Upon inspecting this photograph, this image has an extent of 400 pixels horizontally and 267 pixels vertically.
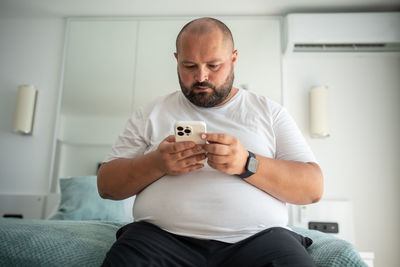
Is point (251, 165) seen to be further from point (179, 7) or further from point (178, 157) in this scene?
point (179, 7)

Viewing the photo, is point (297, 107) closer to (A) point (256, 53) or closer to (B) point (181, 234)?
(A) point (256, 53)

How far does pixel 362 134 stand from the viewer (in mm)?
3055

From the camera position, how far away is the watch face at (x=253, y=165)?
3.37 ft

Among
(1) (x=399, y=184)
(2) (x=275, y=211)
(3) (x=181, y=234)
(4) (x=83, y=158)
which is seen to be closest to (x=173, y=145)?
(3) (x=181, y=234)

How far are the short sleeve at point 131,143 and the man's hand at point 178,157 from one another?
222mm

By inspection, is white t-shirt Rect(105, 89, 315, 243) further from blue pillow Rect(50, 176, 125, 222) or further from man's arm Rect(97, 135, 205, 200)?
blue pillow Rect(50, 176, 125, 222)

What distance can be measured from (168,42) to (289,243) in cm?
267

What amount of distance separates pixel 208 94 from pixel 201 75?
0.08m

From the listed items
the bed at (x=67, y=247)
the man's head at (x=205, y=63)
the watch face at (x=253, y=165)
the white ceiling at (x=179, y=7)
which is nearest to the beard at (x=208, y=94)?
the man's head at (x=205, y=63)

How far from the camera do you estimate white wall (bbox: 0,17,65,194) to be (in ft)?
10.4

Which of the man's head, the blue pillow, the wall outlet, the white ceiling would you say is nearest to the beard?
the man's head

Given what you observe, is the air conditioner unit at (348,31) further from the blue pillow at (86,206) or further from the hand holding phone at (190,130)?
the hand holding phone at (190,130)

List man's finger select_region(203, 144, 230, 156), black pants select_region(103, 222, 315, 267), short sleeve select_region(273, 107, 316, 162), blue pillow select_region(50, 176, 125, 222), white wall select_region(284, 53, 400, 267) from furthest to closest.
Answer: white wall select_region(284, 53, 400, 267)
blue pillow select_region(50, 176, 125, 222)
short sleeve select_region(273, 107, 316, 162)
man's finger select_region(203, 144, 230, 156)
black pants select_region(103, 222, 315, 267)

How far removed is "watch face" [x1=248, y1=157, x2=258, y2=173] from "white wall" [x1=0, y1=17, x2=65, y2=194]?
263 cm
